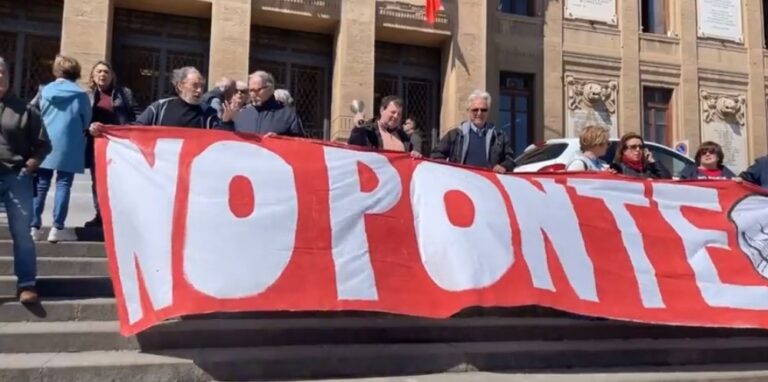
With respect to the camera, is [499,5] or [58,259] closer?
[58,259]

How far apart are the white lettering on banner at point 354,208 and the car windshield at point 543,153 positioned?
18.4 ft

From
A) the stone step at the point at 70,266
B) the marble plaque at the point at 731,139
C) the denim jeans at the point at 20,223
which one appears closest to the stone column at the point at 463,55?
the marble plaque at the point at 731,139

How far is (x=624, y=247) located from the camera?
565cm

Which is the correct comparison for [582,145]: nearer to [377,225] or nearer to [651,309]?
[651,309]

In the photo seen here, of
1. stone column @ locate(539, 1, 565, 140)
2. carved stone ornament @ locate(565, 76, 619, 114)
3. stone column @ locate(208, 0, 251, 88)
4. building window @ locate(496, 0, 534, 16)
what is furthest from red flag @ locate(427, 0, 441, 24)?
carved stone ornament @ locate(565, 76, 619, 114)

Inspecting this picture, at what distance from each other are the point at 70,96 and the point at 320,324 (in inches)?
127

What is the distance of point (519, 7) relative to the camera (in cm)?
1795

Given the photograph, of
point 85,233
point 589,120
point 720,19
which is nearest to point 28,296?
point 85,233

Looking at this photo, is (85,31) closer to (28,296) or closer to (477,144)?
(477,144)

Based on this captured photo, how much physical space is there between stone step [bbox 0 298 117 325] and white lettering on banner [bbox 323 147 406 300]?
1.72 m

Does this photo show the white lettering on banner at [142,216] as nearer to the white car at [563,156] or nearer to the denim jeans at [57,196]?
the denim jeans at [57,196]

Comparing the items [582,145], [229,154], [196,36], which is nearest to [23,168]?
[229,154]

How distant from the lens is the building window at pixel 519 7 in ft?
58.3

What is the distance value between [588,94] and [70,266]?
14.9 m
